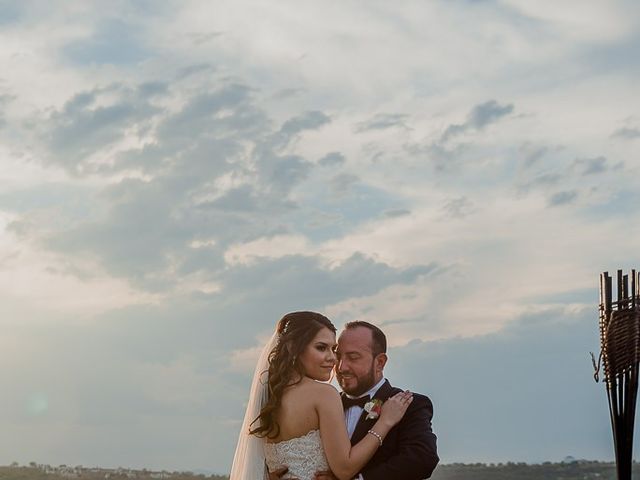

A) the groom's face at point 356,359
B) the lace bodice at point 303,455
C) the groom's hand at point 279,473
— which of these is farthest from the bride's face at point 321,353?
the groom's hand at point 279,473

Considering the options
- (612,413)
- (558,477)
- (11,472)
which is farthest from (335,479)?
(558,477)

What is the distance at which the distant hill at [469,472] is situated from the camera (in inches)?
1297

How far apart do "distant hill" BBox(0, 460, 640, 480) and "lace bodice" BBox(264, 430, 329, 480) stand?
70.1ft

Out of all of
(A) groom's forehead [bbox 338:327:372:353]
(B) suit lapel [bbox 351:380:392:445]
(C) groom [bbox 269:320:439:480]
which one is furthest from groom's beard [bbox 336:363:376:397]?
(A) groom's forehead [bbox 338:327:372:353]

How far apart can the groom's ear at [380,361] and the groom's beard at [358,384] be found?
0.22ft

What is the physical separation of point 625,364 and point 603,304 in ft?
2.21

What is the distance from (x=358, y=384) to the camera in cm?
934

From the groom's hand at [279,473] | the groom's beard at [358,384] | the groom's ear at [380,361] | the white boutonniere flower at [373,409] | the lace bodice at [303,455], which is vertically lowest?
the groom's hand at [279,473]

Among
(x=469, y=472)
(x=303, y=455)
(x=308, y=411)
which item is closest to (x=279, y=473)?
(x=303, y=455)

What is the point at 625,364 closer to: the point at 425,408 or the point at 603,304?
the point at 603,304

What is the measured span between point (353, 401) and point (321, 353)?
26.5 inches

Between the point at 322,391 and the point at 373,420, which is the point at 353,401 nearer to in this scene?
the point at 373,420

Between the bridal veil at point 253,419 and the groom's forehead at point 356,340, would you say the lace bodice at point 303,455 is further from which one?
the groom's forehead at point 356,340

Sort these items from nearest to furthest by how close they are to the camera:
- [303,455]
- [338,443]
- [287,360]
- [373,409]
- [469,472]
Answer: [338,443] < [303,455] < [287,360] < [373,409] < [469,472]
